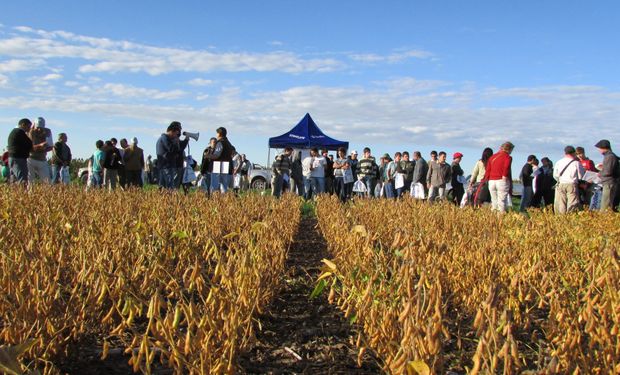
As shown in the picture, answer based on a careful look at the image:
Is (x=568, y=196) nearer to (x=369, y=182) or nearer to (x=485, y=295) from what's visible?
(x=369, y=182)

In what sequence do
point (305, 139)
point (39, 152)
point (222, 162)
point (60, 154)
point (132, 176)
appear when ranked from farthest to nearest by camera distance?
point (305, 139) < point (60, 154) < point (132, 176) < point (222, 162) < point (39, 152)

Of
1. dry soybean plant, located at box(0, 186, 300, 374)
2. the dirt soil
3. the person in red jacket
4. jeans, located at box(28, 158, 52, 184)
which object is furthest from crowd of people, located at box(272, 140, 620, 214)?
dry soybean plant, located at box(0, 186, 300, 374)

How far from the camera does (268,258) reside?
12.3 feet

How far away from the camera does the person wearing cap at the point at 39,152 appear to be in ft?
32.4

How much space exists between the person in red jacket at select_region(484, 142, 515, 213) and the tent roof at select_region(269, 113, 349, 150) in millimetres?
9955

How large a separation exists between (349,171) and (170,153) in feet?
18.7

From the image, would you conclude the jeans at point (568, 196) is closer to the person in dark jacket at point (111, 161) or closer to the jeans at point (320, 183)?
the jeans at point (320, 183)

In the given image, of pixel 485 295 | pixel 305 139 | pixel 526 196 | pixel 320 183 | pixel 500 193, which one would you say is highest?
pixel 305 139

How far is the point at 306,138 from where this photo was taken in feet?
61.3

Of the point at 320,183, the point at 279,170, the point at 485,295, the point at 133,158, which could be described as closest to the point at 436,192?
the point at 320,183

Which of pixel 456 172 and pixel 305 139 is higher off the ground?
pixel 305 139

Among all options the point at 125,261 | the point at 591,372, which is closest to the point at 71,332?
the point at 125,261

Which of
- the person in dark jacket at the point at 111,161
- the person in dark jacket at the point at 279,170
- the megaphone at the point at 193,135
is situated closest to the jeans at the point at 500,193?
the person in dark jacket at the point at 279,170

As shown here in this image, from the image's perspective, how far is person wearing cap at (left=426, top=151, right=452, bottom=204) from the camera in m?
12.3
